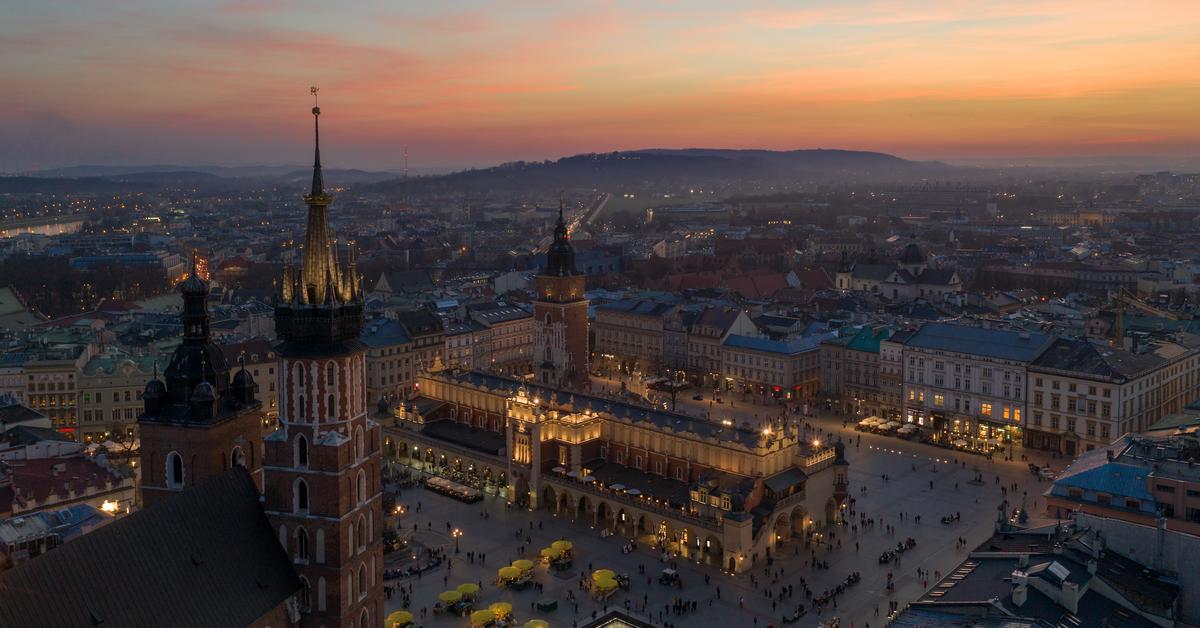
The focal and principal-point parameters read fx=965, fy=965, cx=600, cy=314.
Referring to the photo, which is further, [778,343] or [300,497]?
[778,343]

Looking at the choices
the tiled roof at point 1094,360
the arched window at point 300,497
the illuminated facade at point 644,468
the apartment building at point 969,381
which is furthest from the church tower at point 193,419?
the tiled roof at point 1094,360

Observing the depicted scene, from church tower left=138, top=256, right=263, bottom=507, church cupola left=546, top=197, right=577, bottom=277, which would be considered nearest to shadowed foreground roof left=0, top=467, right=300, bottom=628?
church tower left=138, top=256, right=263, bottom=507

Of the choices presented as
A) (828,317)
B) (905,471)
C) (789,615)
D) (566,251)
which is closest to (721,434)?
(789,615)

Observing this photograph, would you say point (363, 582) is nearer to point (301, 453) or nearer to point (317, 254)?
point (301, 453)

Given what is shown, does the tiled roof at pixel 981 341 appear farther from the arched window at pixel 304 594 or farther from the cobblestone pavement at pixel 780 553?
the arched window at pixel 304 594

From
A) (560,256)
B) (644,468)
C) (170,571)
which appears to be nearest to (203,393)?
(170,571)

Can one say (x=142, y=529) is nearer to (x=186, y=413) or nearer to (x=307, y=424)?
(x=307, y=424)

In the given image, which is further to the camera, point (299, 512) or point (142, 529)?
point (299, 512)
